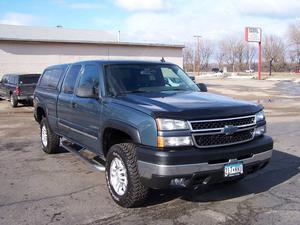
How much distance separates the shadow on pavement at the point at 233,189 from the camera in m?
5.62

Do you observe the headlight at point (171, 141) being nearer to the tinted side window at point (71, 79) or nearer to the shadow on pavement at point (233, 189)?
the shadow on pavement at point (233, 189)

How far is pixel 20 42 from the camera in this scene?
28.2 metres

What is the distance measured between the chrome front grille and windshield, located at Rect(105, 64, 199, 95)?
139cm

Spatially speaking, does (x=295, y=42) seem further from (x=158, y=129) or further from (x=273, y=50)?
(x=158, y=129)

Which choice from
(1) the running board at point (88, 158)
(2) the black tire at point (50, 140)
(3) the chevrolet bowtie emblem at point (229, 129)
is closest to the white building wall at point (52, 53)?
(2) the black tire at point (50, 140)

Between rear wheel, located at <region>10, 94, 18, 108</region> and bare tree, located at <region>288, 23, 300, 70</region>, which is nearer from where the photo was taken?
rear wheel, located at <region>10, 94, 18, 108</region>

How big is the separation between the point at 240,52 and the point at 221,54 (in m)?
6.25

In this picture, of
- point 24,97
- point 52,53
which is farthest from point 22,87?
point 52,53

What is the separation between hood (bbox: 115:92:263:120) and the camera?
4.71 m

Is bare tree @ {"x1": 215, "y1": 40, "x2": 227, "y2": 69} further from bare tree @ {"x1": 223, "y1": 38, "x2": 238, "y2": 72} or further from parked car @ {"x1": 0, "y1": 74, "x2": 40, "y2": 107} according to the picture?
parked car @ {"x1": 0, "y1": 74, "x2": 40, "y2": 107}

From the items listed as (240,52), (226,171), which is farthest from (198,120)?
(240,52)

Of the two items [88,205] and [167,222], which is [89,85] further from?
[167,222]

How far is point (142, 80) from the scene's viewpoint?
613cm

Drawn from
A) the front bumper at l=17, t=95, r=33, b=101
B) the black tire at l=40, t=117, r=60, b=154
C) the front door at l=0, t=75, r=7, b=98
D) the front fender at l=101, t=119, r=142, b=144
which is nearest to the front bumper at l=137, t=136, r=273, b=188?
the front fender at l=101, t=119, r=142, b=144
